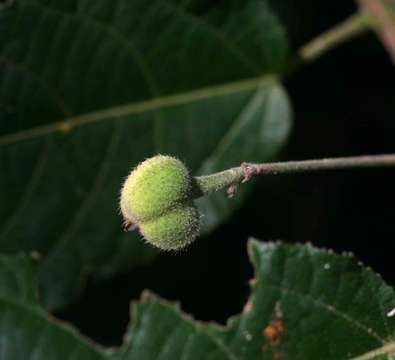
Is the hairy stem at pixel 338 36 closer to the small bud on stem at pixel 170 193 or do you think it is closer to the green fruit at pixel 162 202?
the small bud on stem at pixel 170 193

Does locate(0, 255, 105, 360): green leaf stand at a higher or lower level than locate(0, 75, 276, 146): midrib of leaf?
lower

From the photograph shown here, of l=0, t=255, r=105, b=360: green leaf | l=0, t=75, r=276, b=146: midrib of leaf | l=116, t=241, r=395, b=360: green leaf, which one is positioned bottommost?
l=116, t=241, r=395, b=360: green leaf

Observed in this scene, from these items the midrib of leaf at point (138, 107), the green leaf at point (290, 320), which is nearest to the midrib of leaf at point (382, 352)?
the green leaf at point (290, 320)

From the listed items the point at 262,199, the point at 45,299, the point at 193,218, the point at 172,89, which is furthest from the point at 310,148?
the point at 193,218

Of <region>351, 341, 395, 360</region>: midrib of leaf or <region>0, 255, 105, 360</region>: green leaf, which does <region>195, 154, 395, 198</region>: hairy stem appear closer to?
<region>351, 341, 395, 360</region>: midrib of leaf

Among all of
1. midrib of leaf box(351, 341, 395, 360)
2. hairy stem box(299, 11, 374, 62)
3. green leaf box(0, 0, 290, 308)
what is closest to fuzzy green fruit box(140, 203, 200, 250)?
midrib of leaf box(351, 341, 395, 360)

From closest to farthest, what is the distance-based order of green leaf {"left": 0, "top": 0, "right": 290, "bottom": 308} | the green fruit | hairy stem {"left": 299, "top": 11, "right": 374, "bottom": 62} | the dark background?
the green fruit
green leaf {"left": 0, "top": 0, "right": 290, "bottom": 308}
hairy stem {"left": 299, "top": 11, "right": 374, "bottom": 62}
the dark background
